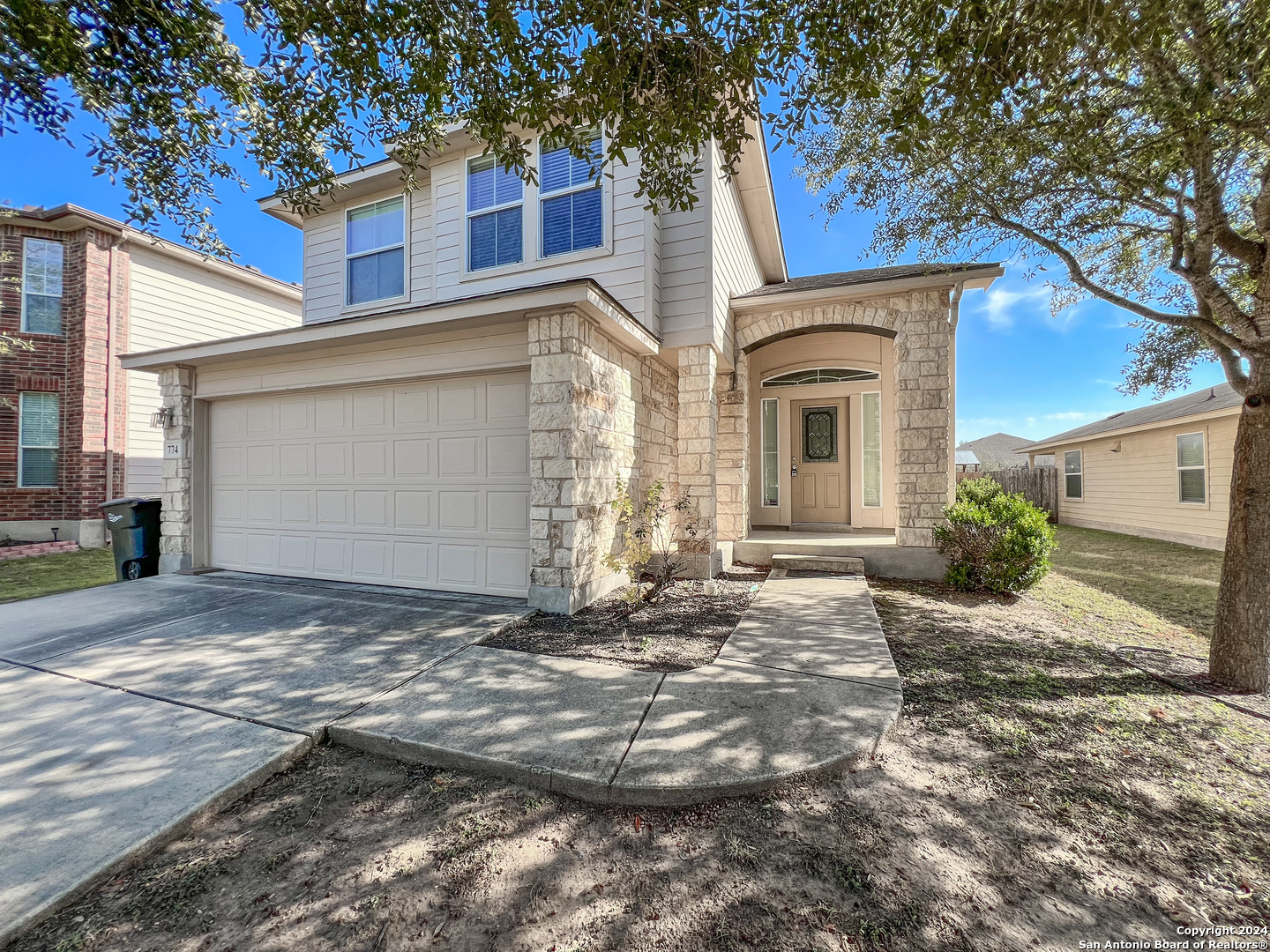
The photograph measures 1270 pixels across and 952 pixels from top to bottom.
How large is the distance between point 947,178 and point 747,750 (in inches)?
217

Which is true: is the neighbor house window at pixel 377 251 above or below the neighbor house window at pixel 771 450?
above

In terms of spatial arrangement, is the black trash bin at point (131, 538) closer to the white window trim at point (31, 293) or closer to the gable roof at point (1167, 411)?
the white window trim at point (31, 293)

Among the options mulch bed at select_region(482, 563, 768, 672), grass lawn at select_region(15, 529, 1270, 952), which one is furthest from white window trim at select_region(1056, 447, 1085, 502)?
grass lawn at select_region(15, 529, 1270, 952)

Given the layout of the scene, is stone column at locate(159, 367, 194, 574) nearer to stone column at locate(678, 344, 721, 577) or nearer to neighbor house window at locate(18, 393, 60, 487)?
neighbor house window at locate(18, 393, 60, 487)

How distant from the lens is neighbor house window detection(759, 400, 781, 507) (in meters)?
9.04

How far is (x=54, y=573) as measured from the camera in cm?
712

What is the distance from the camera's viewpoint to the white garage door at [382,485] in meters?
5.15

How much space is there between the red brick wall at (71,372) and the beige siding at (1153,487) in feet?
65.9

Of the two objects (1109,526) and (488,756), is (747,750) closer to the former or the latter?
(488,756)

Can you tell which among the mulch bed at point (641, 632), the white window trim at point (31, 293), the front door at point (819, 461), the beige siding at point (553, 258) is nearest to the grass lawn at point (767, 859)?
the mulch bed at point (641, 632)

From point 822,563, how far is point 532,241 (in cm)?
574

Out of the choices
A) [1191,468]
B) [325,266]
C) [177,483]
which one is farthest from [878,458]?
[177,483]

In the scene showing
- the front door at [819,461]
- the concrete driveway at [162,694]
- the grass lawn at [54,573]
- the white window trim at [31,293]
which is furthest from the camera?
the white window trim at [31,293]

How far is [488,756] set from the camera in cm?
237
